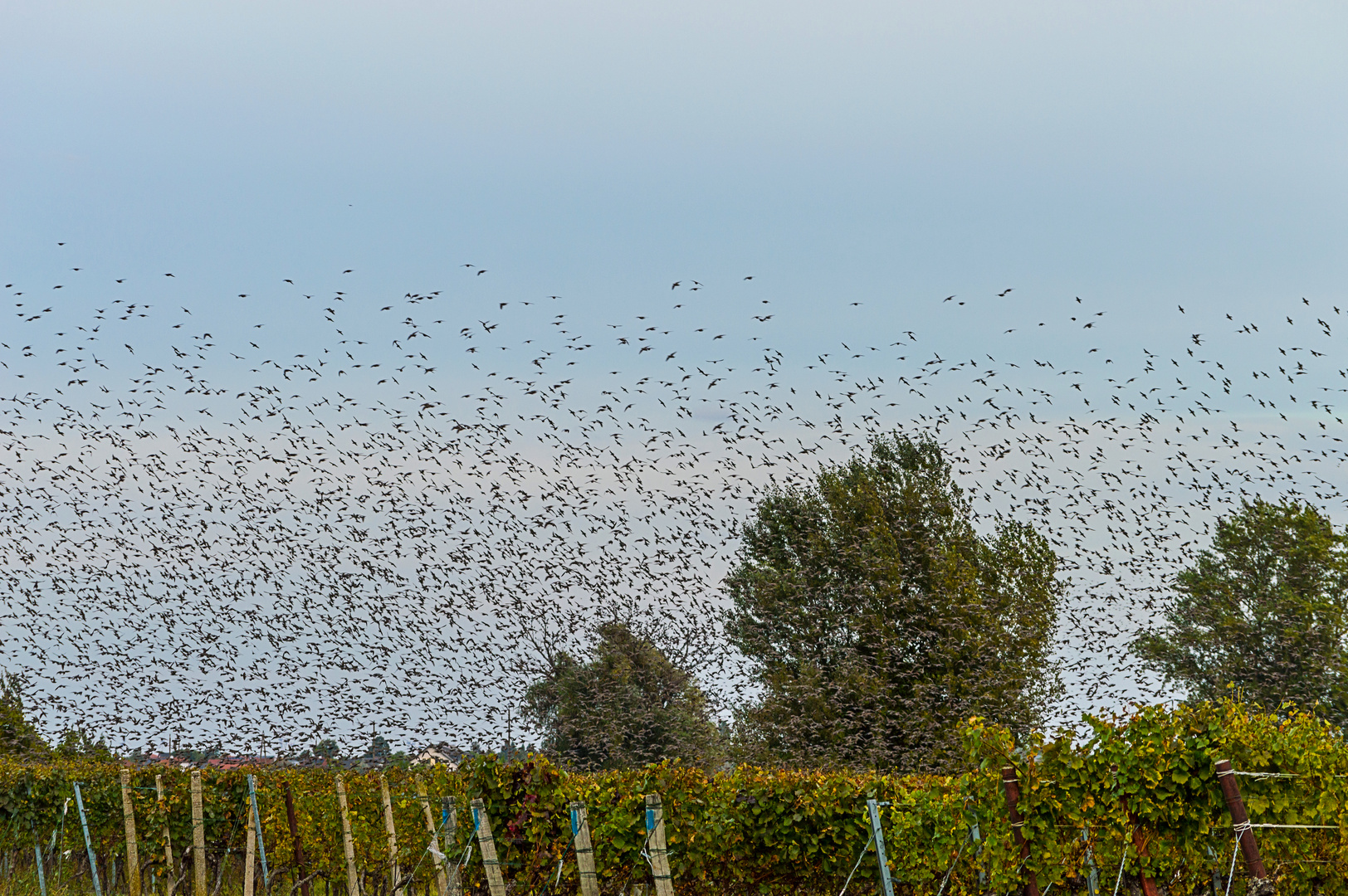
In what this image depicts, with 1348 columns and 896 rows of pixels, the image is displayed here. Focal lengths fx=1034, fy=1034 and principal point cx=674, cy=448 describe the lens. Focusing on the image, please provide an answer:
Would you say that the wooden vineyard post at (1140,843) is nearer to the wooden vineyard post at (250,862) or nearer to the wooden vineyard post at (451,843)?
the wooden vineyard post at (451,843)

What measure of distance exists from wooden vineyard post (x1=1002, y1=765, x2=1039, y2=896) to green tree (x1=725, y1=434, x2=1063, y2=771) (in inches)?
749

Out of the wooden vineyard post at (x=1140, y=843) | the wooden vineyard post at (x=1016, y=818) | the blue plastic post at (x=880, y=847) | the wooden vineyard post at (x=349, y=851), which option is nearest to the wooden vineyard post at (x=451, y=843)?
the wooden vineyard post at (x=349, y=851)

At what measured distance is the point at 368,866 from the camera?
14594mm

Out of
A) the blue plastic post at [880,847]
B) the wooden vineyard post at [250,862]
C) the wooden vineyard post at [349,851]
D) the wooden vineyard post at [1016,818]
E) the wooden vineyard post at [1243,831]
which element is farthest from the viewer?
the wooden vineyard post at [349,851]

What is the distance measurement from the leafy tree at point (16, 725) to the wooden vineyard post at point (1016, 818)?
34.2 meters

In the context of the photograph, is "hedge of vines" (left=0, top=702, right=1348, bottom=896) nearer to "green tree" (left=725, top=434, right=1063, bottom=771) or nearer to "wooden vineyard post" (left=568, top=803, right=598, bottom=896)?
"wooden vineyard post" (left=568, top=803, right=598, bottom=896)

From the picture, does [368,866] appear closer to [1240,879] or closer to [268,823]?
[268,823]

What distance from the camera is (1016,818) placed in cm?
705

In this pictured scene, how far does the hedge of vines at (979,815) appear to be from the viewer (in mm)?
6723

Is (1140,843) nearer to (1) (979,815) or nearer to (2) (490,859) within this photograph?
(1) (979,815)

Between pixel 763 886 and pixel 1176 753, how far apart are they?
462cm

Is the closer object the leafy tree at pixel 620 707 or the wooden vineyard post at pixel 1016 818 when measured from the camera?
the wooden vineyard post at pixel 1016 818

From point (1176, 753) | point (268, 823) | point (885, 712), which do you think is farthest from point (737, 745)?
point (1176, 753)

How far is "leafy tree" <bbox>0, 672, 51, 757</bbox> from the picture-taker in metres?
32.6
